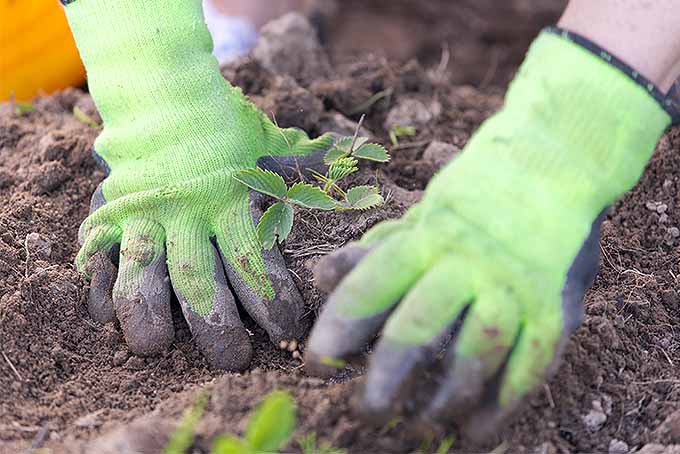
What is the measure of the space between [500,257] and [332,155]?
635 mm

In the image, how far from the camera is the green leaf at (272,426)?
1.05 metres

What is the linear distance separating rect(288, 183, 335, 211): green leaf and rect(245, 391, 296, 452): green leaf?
0.54 m

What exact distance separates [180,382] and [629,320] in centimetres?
92

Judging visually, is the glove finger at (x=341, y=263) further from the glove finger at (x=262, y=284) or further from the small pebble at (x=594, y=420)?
the small pebble at (x=594, y=420)

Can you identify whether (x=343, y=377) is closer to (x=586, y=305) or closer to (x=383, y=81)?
(x=586, y=305)

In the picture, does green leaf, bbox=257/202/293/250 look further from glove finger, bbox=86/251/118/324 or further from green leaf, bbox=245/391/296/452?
green leaf, bbox=245/391/296/452

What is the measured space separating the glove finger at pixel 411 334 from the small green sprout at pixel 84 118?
50.8 inches

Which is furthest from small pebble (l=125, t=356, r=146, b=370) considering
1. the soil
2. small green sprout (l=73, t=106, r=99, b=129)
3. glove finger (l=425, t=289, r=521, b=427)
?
small green sprout (l=73, t=106, r=99, b=129)

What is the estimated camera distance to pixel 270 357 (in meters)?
1.57

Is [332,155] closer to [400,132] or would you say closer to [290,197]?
[290,197]

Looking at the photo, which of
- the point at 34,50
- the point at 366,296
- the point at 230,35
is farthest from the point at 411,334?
the point at 230,35

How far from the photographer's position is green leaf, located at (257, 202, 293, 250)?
150 centimetres

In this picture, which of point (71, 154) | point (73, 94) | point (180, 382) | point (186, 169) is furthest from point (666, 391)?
point (73, 94)

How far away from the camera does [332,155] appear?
166cm
